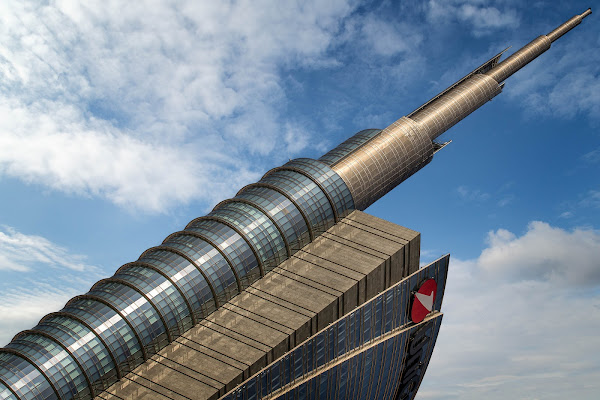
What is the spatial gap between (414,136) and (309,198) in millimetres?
35352

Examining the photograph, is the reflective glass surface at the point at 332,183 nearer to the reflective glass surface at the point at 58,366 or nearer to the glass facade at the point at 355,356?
the glass facade at the point at 355,356

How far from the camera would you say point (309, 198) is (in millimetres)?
120688

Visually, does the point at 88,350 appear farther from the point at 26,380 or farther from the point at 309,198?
the point at 309,198

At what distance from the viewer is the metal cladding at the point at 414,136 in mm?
132250

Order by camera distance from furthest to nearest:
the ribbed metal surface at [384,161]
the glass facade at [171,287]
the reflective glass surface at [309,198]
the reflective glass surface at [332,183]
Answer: the ribbed metal surface at [384,161] → the reflective glass surface at [332,183] → the reflective glass surface at [309,198] → the glass facade at [171,287]

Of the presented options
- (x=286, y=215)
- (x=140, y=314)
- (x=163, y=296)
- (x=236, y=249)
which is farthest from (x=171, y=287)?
(x=286, y=215)

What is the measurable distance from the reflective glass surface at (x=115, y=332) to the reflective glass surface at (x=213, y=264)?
1585 centimetres

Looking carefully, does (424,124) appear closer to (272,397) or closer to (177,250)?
(177,250)

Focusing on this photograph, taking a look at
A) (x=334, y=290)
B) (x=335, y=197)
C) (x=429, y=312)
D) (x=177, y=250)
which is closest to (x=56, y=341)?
(x=177, y=250)

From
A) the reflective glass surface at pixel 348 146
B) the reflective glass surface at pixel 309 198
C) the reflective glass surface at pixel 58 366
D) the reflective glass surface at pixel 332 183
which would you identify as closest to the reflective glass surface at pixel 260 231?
the reflective glass surface at pixel 309 198

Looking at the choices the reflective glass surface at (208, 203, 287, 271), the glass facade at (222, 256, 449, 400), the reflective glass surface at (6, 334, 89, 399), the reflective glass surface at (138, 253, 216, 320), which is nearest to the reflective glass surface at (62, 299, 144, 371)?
the reflective glass surface at (6, 334, 89, 399)

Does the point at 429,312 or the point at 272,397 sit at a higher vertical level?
the point at 429,312

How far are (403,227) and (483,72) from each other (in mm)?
68815

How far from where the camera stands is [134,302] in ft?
326
